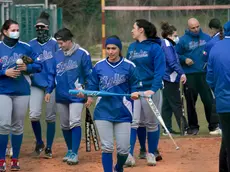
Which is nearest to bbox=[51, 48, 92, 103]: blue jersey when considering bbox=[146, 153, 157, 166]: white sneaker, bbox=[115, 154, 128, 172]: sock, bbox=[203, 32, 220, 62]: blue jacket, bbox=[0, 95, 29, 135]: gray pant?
bbox=[0, 95, 29, 135]: gray pant

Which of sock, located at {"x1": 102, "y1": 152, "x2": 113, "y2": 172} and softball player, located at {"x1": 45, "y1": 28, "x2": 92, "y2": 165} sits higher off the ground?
softball player, located at {"x1": 45, "y1": 28, "x2": 92, "y2": 165}

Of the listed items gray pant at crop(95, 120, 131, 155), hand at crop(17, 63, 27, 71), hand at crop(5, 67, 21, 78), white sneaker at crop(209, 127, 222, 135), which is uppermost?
hand at crop(17, 63, 27, 71)

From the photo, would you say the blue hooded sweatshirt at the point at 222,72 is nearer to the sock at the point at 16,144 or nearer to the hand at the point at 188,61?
the sock at the point at 16,144

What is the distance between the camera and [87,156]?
1072 cm

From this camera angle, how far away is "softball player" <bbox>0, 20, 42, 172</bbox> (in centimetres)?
937

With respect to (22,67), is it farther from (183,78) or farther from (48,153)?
(183,78)

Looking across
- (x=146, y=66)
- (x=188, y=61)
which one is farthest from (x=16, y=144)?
(x=188, y=61)

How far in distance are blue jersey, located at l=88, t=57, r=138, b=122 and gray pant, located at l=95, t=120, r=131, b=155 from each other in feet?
0.24

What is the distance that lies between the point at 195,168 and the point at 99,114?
72.2 inches

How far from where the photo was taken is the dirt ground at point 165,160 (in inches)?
380

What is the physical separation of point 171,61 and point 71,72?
9.13ft

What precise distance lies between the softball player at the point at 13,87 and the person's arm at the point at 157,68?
161 centimetres

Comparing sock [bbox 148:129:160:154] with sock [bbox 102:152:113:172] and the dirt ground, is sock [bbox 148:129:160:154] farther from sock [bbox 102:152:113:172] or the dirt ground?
sock [bbox 102:152:113:172]

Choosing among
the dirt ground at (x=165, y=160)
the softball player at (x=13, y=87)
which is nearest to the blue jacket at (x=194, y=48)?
the dirt ground at (x=165, y=160)
